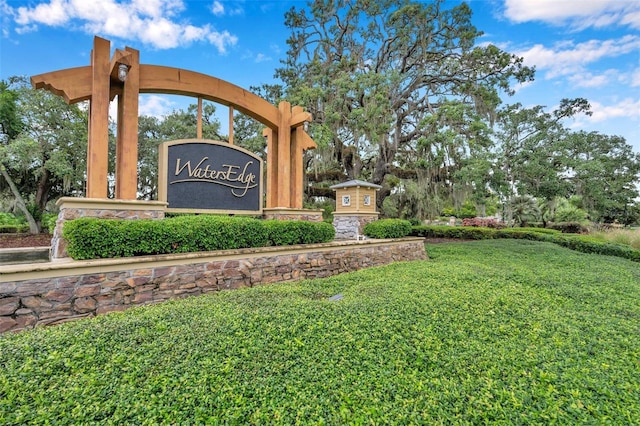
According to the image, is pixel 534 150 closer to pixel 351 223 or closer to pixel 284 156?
pixel 351 223

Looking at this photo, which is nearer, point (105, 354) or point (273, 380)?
point (273, 380)

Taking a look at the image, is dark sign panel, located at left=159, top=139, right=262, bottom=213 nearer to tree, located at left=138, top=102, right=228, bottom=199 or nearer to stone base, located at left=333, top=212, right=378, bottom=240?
stone base, located at left=333, top=212, right=378, bottom=240

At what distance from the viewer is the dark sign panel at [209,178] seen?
4.99 meters

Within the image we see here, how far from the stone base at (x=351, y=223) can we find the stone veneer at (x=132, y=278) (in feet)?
9.75

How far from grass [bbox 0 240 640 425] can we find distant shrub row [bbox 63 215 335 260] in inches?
44.7

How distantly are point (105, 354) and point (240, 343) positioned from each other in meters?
0.96

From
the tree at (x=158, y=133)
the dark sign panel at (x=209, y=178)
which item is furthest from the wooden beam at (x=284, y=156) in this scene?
the tree at (x=158, y=133)

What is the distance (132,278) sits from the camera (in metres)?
3.55

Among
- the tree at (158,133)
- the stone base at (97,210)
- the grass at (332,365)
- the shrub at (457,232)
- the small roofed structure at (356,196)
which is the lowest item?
the grass at (332,365)

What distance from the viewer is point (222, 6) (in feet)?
23.5

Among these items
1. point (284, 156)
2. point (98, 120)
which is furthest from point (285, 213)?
point (98, 120)

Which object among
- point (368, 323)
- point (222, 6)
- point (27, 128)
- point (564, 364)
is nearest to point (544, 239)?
point (564, 364)

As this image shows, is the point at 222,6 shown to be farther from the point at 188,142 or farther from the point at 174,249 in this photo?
the point at 174,249

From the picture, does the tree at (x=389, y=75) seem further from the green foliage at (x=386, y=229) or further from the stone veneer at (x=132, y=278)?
the stone veneer at (x=132, y=278)
